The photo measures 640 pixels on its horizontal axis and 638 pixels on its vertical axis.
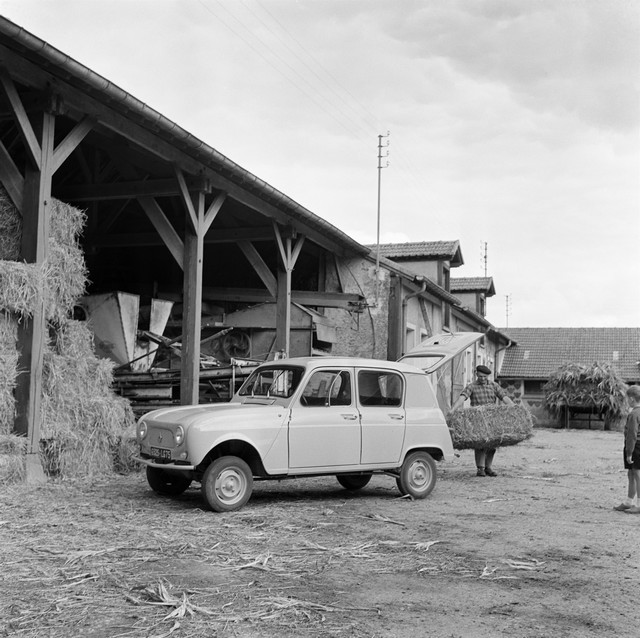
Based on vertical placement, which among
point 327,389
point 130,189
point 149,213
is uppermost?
point 130,189

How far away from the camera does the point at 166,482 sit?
824 centimetres

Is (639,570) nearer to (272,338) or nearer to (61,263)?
(61,263)

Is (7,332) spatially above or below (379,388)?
above

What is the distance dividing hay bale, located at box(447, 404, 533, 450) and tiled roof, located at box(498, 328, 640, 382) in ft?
95.8

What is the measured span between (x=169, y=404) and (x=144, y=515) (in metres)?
5.42

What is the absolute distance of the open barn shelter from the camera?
28.1 ft

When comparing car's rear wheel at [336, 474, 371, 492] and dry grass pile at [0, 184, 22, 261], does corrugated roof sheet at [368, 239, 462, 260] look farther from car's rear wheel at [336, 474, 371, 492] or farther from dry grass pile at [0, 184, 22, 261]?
dry grass pile at [0, 184, 22, 261]

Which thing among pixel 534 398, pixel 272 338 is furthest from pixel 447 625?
pixel 534 398

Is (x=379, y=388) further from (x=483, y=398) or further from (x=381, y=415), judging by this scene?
(x=483, y=398)

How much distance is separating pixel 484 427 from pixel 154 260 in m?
10.5

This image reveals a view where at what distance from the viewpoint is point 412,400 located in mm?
9062

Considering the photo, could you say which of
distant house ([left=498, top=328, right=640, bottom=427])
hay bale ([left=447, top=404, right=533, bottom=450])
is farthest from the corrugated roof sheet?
distant house ([left=498, top=328, right=640, bottom=427])

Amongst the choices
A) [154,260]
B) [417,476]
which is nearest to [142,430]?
[417,476]

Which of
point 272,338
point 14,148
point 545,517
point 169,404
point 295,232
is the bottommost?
point 545,517
